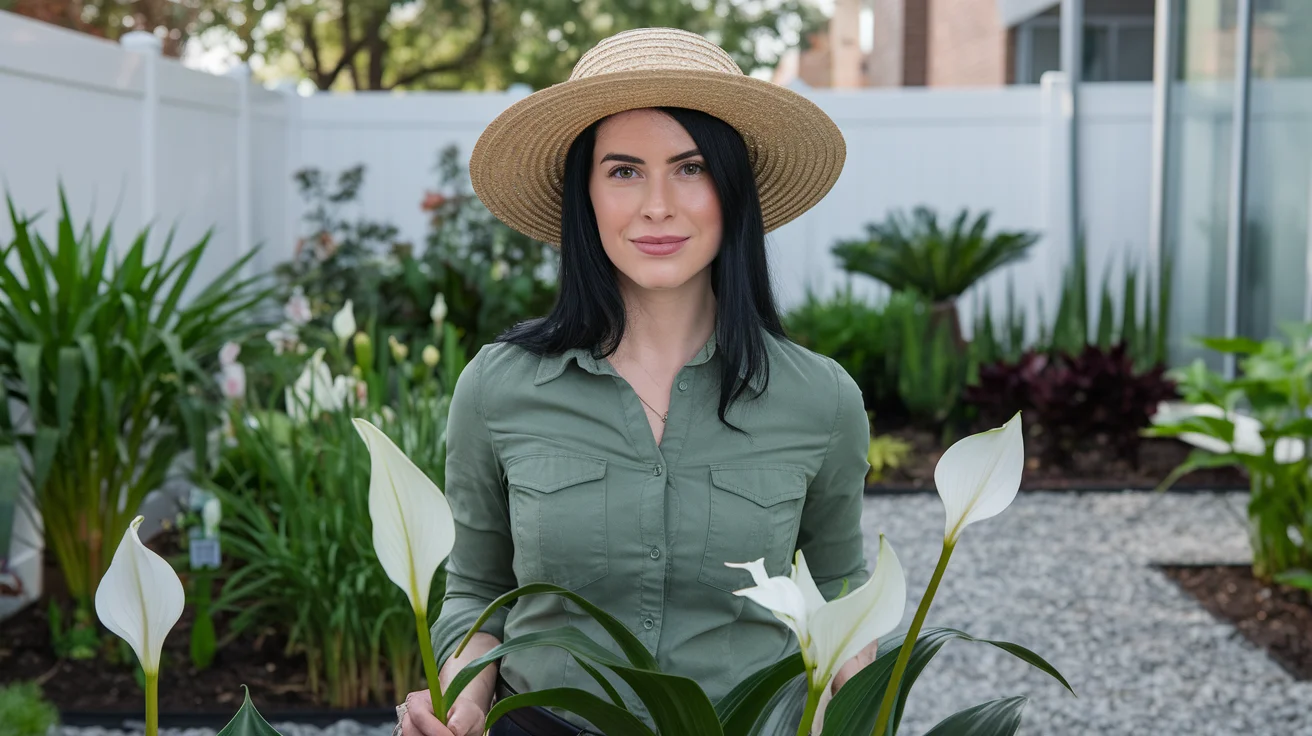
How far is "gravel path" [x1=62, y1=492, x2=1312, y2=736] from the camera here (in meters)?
3.21

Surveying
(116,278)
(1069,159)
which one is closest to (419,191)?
(1069,159)

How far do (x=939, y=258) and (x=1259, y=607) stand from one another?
Answer: 3.76 m

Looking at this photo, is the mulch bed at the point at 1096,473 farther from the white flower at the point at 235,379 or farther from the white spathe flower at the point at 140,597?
the white spathe flower at the point at 140,597

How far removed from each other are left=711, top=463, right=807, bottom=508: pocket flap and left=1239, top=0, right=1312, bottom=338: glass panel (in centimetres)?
505

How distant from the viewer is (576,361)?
1471 millimetres

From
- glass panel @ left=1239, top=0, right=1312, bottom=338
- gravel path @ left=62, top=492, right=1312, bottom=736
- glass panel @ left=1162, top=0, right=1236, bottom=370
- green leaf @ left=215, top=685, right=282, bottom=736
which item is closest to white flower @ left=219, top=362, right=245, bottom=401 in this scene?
gravel path @ left=62, top=492, right=1312, bottom=736

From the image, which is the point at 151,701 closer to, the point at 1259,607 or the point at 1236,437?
the point at 1259,607

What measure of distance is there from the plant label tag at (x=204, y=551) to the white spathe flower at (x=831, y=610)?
2684 millimetres

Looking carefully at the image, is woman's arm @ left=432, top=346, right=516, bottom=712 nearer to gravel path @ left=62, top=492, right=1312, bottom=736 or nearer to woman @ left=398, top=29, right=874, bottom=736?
woman @ left=398, top=29, right=874, bottom=736

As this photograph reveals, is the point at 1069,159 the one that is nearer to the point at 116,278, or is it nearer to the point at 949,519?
the point at 116,278

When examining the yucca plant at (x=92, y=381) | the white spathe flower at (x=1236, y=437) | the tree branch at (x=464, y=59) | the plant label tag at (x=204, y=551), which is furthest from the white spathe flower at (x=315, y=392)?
the tree branch at (x=464, y=59)

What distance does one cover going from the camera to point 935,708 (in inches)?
131

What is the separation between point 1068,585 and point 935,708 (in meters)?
1.20

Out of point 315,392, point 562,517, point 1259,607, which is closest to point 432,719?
point 562,517
